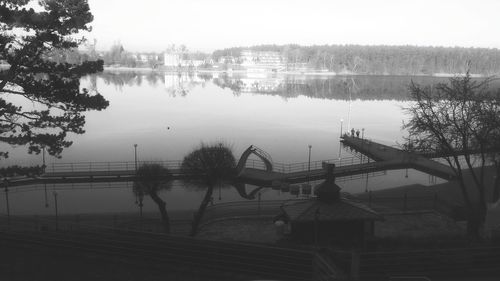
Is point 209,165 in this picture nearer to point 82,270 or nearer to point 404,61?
point 82,270

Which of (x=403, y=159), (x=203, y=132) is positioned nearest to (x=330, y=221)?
(x=403, y=159)

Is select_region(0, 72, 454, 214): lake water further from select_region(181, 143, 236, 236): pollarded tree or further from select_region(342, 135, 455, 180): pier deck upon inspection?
select_region(181, 143, 236, 236): pollarded tree

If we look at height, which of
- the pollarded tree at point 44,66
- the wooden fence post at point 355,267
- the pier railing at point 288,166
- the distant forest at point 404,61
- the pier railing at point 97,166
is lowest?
the pier railing at point 288,166

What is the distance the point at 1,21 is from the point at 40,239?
6679 mm

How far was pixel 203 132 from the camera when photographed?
4853 centimetres

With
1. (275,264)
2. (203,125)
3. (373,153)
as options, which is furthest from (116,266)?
(203,125)

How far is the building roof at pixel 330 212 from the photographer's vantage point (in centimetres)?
1362

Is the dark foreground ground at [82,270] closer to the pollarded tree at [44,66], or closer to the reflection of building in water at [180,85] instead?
the pollarded tree at [44,66]

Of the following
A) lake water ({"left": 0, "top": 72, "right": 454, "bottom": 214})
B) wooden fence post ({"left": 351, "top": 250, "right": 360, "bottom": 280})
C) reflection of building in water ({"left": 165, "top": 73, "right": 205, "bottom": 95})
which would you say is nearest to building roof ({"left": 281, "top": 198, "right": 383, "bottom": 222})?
wooden fence post ({"left": 351, "top": 250, "right": 360, "bottom": 280})

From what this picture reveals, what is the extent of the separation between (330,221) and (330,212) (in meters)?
0.28

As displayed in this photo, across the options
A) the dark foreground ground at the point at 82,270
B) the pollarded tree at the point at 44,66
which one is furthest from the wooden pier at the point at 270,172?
the dark foreground ground at the point at 82,270

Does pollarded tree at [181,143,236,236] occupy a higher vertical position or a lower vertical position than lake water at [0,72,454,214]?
higher

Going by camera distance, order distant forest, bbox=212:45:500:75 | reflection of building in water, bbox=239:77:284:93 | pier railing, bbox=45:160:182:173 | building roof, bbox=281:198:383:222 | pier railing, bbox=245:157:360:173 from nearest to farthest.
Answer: building roof, bbox=281:198:383:222
pier railing, bbox=45:160:182:173
pier railing, bbox=245:157:360:173
reflection of building in water, bbox=239:77:284:93
distant forest, bbox=212:45:500:75

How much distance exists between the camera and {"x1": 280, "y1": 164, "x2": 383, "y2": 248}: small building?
538 inches
